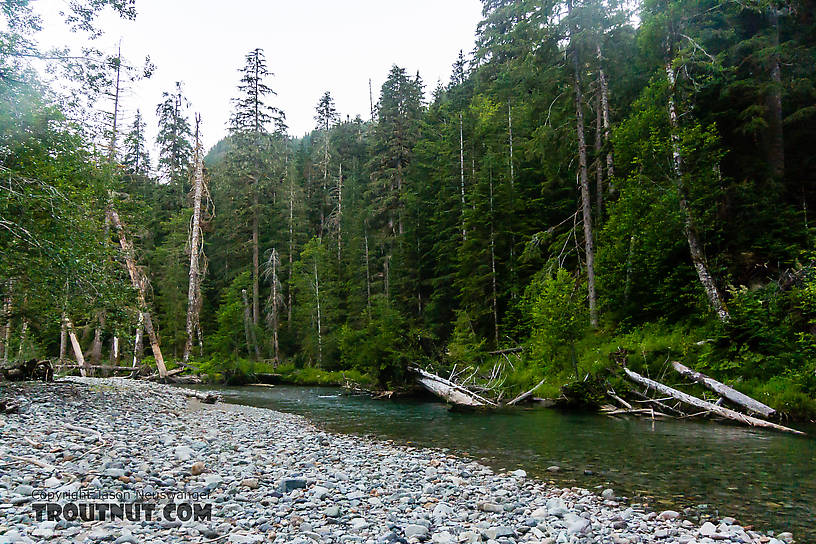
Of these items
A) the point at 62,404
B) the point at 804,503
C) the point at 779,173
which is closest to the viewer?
the point at 804,503

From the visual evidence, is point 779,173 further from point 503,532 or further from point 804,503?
point 503,532

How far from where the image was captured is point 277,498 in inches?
211

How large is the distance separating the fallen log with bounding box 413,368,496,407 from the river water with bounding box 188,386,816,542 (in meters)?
0.99

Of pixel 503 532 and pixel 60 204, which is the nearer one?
pixel 503 532

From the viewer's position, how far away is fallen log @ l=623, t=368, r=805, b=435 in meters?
10.1

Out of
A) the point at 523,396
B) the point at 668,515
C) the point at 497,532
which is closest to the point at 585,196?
the point at 523,396

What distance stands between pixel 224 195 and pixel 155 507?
154 ft

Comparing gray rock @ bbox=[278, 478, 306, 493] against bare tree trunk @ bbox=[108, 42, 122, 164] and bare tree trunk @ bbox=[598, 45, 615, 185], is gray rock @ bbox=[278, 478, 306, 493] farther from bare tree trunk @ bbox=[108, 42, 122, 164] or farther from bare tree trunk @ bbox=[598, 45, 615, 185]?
bare tree trunk @ bbox=[598, 45, 615, 185]

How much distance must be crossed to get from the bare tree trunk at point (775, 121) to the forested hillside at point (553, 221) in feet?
0.24

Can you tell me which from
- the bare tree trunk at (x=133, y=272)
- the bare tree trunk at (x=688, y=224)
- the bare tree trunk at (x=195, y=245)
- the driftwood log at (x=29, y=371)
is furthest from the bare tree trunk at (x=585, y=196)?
the bare tree trunk at (x=195, y=245)

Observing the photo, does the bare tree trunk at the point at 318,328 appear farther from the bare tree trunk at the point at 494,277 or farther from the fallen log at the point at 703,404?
the fallen log at the point at 703,404

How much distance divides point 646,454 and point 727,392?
4922 mm

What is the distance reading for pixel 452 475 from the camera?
693 cm

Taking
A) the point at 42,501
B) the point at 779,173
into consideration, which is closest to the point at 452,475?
the point at 42,501
